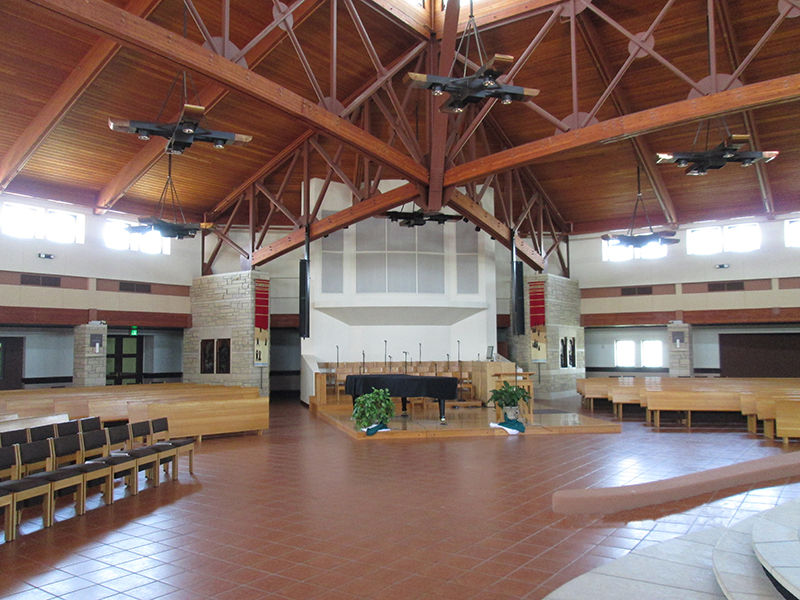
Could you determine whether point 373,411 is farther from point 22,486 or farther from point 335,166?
point 335,166

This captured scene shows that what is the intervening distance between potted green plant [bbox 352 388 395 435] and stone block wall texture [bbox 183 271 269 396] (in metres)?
6.23

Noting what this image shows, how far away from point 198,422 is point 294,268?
8742 mm

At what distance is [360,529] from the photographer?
4.80 meters

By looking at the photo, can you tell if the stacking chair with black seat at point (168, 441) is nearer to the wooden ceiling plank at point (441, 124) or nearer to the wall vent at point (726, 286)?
the wooden ceiling plank at point (441, 124)

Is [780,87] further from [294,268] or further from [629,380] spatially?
[294,268]

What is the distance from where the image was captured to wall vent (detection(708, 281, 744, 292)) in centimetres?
1650

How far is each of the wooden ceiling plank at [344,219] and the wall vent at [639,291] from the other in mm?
8667

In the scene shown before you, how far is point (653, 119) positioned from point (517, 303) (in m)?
5.79

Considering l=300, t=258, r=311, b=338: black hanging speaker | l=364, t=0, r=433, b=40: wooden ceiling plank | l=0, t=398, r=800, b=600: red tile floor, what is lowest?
l=0, t=398, r=800, b=600: red tile floor

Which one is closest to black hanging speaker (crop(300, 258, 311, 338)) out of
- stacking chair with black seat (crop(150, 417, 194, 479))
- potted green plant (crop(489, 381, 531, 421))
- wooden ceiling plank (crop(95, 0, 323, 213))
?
wooden ceiling plank (crop(95, 0, 323, 213))

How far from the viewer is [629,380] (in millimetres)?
14852

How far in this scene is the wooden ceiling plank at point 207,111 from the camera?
10.2 m

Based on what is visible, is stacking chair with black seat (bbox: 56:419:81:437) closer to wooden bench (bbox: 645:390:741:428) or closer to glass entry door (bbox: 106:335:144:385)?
wooden bench (bbox: 645:390:741:428)

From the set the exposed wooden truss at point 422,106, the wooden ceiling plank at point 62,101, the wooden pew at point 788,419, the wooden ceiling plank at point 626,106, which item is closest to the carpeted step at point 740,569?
the wooden pew at point 788,419
